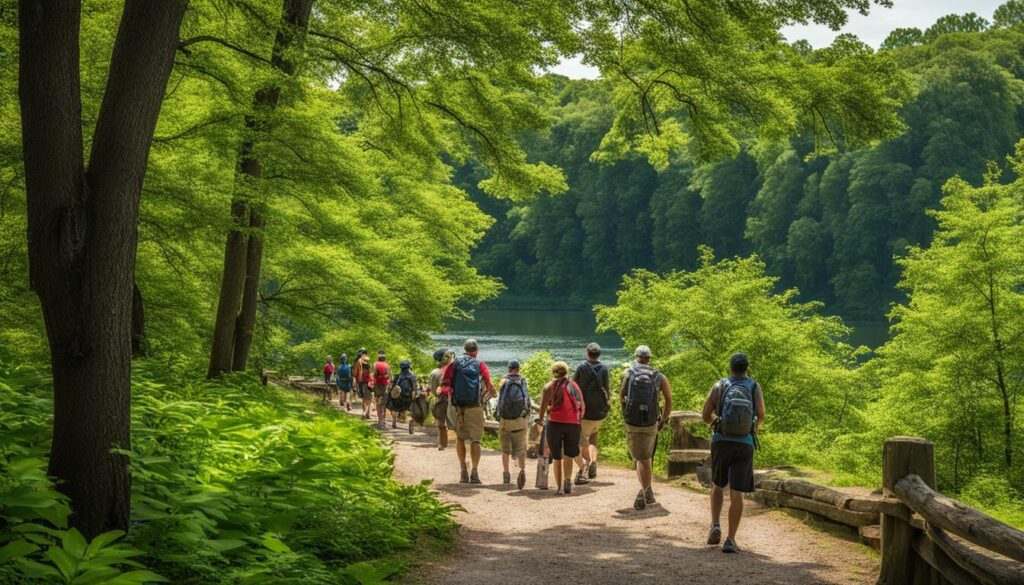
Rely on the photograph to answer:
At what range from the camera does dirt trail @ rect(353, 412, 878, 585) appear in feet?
19.4

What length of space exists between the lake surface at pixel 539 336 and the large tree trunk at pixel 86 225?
3466cm

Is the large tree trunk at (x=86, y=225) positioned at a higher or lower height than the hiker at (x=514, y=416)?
higher

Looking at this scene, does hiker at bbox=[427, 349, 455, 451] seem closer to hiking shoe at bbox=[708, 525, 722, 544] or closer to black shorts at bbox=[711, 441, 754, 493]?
hiking shoe at bbox=[708, 525, 722, 544]

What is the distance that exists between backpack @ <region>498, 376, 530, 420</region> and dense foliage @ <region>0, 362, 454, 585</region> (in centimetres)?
209

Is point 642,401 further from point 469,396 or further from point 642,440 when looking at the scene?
point 469,396

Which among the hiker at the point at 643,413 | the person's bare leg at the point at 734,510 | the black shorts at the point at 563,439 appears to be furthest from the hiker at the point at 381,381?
the person's bare leg at the point at 734,510

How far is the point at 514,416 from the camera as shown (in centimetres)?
1016

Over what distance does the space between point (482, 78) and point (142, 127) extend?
6411 millimetres

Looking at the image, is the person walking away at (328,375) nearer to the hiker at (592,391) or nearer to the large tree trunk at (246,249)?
the large tree trunk at (246,249)

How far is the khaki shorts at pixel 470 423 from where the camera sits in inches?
404

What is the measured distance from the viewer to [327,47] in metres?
10.3

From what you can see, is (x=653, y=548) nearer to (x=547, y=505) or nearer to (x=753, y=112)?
(x=547, y=505)

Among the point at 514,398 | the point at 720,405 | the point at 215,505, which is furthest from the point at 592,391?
the point at 215,505

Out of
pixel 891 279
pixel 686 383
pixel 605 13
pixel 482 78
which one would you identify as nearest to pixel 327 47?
pixel 482 78
